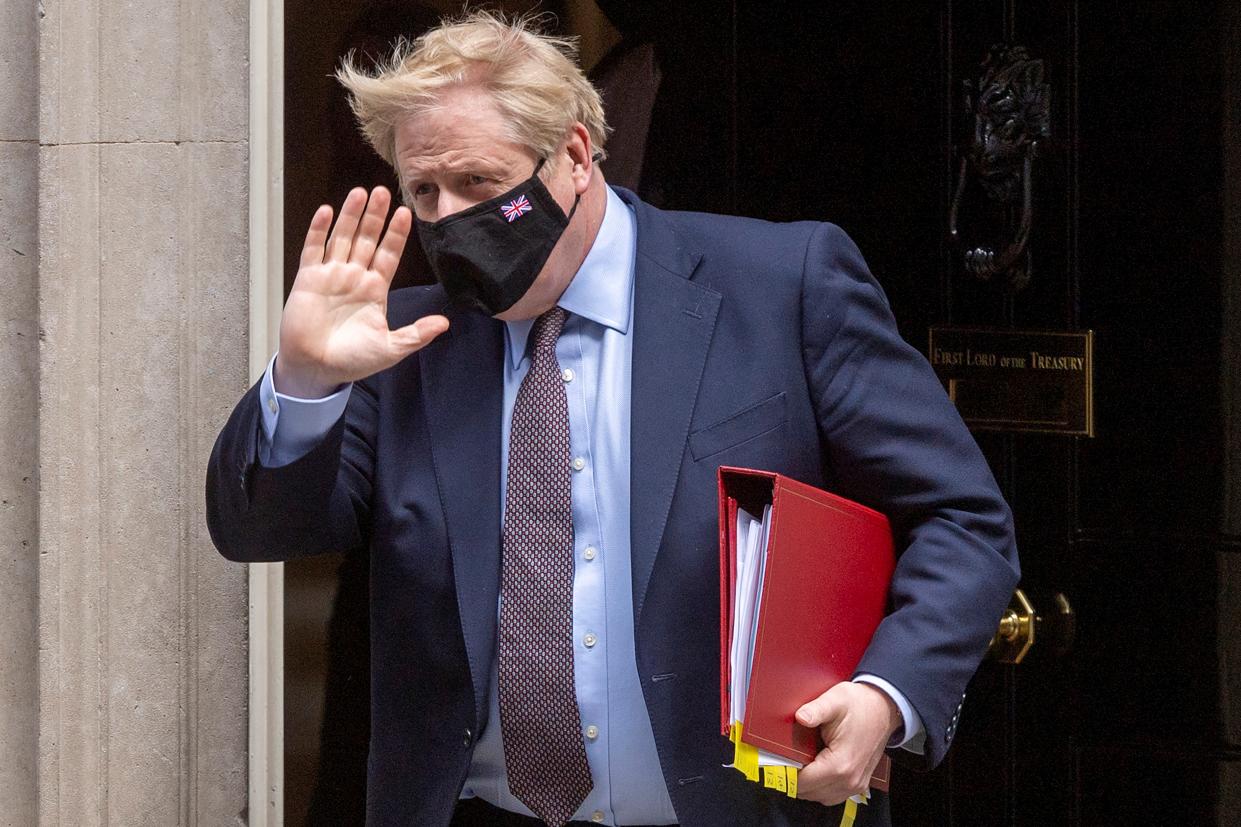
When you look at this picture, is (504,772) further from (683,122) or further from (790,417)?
(683,122)

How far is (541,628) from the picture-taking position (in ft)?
5.91

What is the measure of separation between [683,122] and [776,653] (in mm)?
1517

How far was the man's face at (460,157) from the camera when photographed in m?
1.83

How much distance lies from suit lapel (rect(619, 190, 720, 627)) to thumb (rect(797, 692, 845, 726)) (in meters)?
0.26

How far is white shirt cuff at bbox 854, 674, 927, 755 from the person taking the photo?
66.4 inches

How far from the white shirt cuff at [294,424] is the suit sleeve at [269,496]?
0.5 inches

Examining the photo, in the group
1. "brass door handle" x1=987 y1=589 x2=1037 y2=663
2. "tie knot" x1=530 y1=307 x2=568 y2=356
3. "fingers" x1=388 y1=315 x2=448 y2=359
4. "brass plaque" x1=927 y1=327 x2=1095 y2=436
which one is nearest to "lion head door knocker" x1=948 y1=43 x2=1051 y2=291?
"brass plaque" x1=927 y1=327 x2=1095 y2=436

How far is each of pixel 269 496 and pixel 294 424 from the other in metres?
0.10

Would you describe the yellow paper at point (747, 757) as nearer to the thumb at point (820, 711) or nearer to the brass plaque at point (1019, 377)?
the thumb at point (820, 711)

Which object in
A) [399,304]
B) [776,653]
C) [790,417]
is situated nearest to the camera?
[776,653]

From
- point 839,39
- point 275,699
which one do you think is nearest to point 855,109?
point 839,39

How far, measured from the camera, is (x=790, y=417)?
1.84 metres

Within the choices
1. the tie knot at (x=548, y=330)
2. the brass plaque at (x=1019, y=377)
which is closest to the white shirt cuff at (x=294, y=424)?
the tie knot at (x=548, y=330)

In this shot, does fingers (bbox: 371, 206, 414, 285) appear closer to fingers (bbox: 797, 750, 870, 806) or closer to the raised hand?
the raised hand
